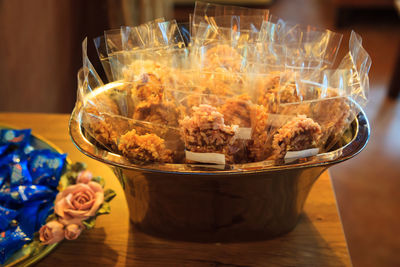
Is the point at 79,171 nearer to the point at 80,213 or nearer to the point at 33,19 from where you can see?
the point at 80,213

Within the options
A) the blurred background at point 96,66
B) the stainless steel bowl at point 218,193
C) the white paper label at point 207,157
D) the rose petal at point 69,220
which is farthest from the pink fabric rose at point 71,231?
the blurred background at point 96,66

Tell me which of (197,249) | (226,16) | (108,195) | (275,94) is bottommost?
(197,249)

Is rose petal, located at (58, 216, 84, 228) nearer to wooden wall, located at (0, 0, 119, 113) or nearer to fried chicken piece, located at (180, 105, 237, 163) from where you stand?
fried chicken piece, located at (180, 105, 237, 163)

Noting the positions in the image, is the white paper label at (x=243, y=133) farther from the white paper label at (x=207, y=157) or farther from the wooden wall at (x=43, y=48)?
the wooden wall at (x=43, y=48)

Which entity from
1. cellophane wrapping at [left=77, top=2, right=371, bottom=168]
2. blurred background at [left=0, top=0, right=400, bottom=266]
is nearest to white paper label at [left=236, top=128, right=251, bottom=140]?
cellophane wrapping at [left=77, top=2, right=371, bottom=168]

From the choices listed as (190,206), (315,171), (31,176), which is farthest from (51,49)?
(315,171)

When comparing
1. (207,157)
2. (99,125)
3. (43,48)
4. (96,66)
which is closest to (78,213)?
(99,125)

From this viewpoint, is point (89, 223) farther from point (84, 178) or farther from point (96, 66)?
point (96, 66)
